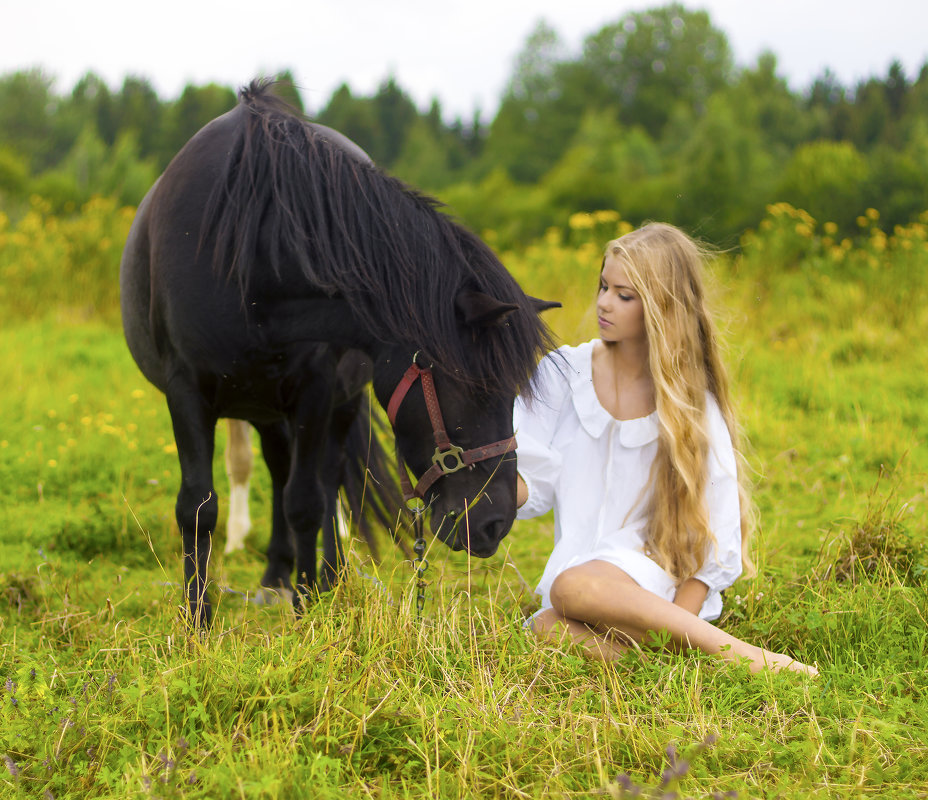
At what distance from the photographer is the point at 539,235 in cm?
1897

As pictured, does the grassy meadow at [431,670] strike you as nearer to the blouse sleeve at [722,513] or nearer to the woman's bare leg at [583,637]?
the woman's bare leg at [583,637]

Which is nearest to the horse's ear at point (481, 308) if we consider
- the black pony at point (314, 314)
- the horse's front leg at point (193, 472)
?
the black pony at point (314, 314)

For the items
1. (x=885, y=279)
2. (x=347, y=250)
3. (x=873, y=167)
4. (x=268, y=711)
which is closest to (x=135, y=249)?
(x=347, y=250)

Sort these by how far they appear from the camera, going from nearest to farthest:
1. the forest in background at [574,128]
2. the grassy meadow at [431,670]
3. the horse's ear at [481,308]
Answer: the grassy meadow at [431,670], the horse's ear at [481,308], the forest in background at [574,128]

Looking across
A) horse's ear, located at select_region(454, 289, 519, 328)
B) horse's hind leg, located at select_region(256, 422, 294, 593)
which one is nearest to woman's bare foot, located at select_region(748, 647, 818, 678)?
horse's ear, located at select_region(454, 289, 519, 328)

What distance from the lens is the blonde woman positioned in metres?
2.57

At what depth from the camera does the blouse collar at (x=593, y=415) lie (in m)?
2.76

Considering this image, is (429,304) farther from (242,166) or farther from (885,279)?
(885,279)

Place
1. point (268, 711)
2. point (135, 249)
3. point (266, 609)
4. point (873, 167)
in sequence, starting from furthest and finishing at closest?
1. point (873, 167)
2. point (135, 249)
3. point (266, 609)
4. point (268, 711)

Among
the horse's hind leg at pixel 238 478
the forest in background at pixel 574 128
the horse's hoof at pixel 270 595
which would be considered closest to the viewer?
the horse's hoof at pixel 270 595

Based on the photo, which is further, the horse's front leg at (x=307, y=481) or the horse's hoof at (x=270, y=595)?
the horse's hoof at (x=270, y=595)

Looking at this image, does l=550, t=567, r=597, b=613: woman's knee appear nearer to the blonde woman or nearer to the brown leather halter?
the blonde woman

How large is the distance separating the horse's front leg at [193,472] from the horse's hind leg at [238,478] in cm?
141

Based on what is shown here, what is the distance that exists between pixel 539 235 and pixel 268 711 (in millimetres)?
17741
